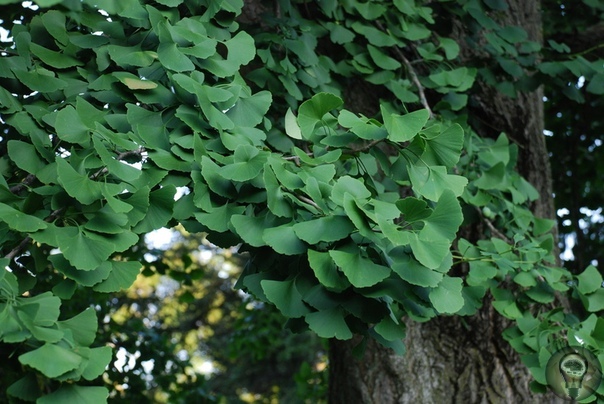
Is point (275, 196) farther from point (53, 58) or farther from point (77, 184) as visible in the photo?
point (53, 58)

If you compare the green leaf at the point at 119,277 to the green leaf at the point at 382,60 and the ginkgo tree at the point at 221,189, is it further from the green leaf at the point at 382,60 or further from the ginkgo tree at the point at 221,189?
the green leaf at the point at 382,60

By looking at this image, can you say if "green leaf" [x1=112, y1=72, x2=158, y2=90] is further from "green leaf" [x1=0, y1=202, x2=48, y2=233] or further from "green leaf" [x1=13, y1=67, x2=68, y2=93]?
"green leaf" [x1=0, y1=202, x2=48, y2=233]

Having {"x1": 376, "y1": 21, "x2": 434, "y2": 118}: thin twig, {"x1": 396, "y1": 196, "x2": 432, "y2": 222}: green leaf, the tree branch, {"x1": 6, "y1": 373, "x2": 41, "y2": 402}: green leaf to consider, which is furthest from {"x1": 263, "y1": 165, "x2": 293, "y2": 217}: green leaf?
the tree branch

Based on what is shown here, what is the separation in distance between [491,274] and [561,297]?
702 millimetres

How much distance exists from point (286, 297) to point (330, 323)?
0.10 metres

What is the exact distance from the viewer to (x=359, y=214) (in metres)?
1.34

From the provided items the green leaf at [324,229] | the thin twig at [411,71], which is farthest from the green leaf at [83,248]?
the thin twig at [411,71]

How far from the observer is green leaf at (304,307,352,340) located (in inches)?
56.1

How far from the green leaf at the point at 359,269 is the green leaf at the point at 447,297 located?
0.15m

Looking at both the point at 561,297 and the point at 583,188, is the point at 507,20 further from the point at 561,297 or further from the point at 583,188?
the point at 583,188


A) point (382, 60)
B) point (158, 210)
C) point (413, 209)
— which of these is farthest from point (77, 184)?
Result: point (382, 60)

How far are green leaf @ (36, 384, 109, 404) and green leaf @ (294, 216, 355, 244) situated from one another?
0.46 metres

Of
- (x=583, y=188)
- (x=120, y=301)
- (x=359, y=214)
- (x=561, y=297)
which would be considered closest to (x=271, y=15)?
(x=359, y=214)

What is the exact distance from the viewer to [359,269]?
1347mm
